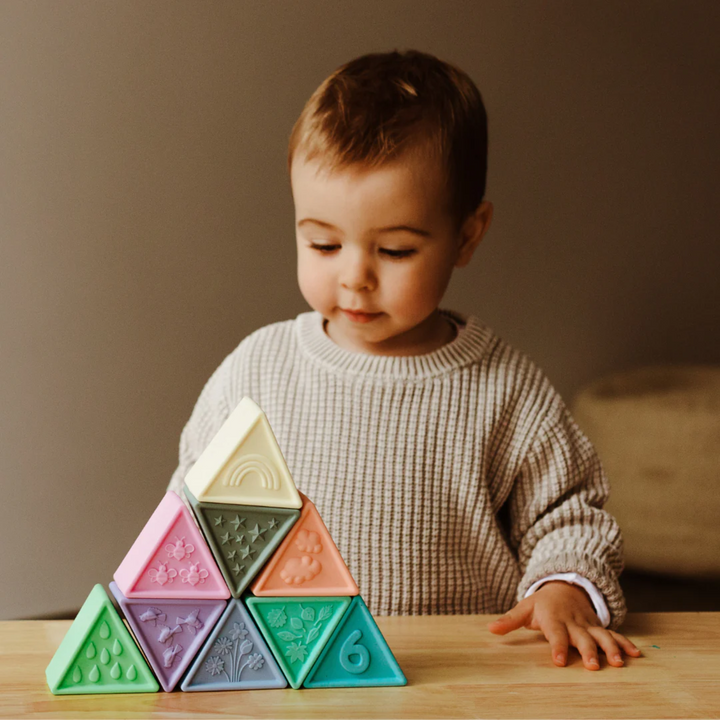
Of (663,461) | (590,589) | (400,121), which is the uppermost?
(400,121)

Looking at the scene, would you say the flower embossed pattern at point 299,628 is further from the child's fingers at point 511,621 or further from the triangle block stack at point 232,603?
the child's fingers at point 511,621

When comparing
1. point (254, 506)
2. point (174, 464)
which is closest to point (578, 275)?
point (174, 464)

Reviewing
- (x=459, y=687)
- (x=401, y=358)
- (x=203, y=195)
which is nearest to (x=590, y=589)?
(x=459, y=687)

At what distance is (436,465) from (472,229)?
27 cm

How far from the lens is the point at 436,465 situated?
945 mm

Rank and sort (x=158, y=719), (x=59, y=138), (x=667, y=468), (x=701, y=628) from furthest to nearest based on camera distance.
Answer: (x=667, y=468), (x=59, y=138), (x=701, y=628), (x=158, y=719)

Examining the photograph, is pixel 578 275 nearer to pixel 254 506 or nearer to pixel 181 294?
pixel 181 294

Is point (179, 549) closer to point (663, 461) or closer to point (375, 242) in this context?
point (375, 242)

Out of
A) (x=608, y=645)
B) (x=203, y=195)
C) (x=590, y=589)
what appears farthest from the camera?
(x=203, y=195)

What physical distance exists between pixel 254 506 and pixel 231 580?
0.05 metres

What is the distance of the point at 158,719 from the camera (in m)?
0.50

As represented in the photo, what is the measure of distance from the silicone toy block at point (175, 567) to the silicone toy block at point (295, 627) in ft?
0.10

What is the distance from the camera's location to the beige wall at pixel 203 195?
1322 millimetres

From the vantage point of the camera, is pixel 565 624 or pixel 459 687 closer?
pixel 459 687
